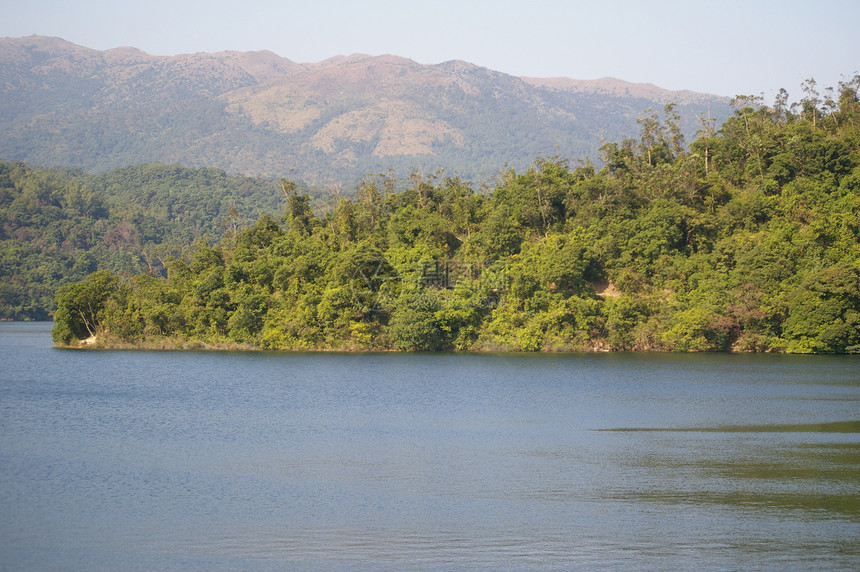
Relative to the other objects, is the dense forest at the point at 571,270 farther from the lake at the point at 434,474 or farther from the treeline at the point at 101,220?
the treeline at the point at 101,220

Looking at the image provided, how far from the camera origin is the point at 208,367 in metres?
45.2

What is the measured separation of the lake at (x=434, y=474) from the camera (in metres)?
14.4

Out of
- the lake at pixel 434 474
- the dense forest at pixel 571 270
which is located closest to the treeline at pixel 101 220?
Answer: the dense forest at pixel 571 270

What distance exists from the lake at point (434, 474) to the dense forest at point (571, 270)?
13.6m

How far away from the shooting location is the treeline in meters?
108

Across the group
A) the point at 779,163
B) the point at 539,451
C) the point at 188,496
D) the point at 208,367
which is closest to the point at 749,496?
the point at 539,451

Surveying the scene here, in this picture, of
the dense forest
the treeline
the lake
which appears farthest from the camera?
the treeline

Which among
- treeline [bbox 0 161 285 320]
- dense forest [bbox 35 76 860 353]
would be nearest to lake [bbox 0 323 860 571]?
dense forest [bbox 35 76 860 353]

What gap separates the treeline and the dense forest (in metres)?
35.4

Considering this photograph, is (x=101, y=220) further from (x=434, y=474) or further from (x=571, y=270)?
(x=434, y=474)

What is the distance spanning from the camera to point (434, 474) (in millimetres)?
19734

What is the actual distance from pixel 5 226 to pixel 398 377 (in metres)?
98.9

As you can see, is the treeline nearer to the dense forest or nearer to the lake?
the dense forest

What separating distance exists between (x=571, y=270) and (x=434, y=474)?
35085 mm
